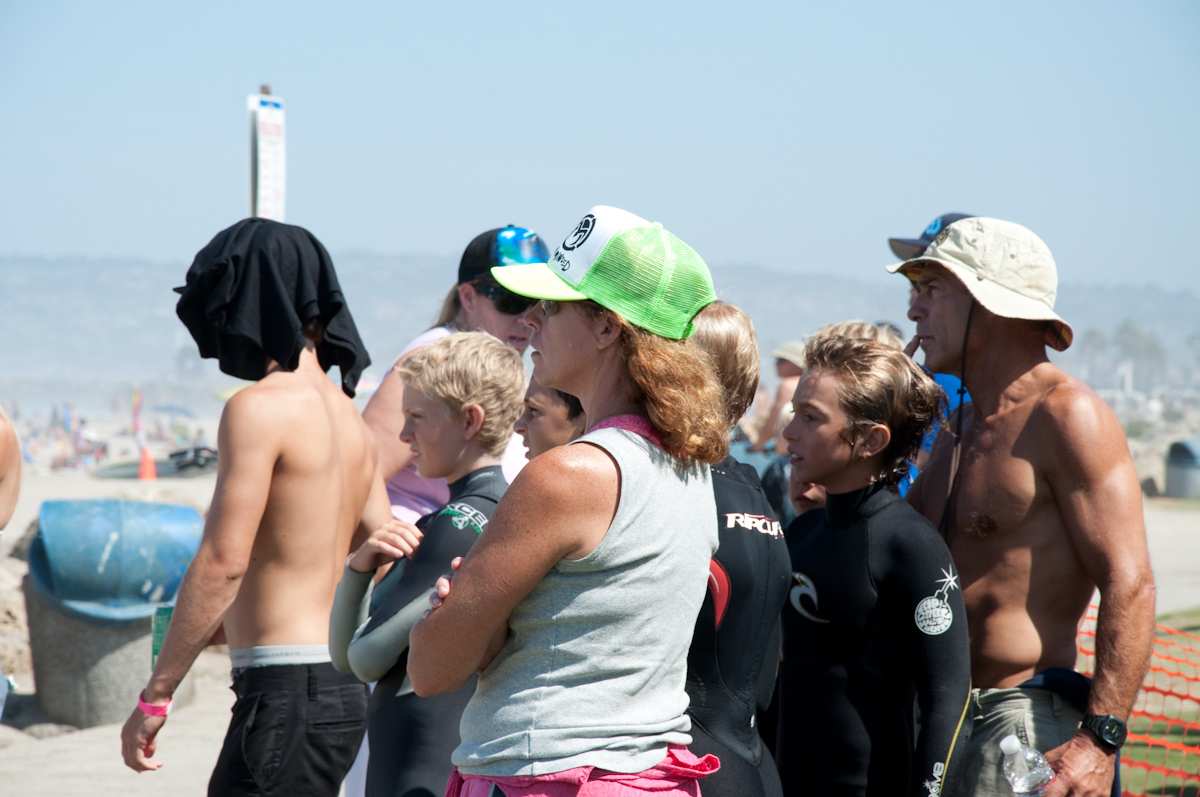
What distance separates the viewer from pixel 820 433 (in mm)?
3391

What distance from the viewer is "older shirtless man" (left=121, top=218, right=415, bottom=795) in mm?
3514

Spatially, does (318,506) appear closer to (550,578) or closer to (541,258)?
(550,578)

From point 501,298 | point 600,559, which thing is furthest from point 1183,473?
point 600,559

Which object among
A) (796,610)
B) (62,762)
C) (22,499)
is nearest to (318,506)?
(796,610)

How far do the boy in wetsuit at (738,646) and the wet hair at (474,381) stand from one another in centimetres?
71

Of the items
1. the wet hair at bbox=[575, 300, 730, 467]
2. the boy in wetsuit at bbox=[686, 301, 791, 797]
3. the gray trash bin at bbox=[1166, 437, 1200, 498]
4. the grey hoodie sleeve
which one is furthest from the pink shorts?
the gray trash bin at bbox=[1166, 437, 1200, 498]

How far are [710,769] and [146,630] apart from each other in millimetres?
6512

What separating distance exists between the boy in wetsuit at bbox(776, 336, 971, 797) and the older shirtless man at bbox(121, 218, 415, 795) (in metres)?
1.23

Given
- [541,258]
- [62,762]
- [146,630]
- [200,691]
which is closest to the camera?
[541,258]

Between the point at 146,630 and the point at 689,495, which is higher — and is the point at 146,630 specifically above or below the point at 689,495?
below

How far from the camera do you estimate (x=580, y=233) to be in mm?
2516

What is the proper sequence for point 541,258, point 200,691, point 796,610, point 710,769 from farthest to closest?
point 200,691
point 541,258
point 796,610
point 710,769

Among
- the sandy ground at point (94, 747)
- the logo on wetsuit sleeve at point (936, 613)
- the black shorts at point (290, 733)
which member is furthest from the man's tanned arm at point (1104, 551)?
the sandy ground at point (94, 747)

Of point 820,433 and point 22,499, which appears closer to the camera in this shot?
point 820,433
